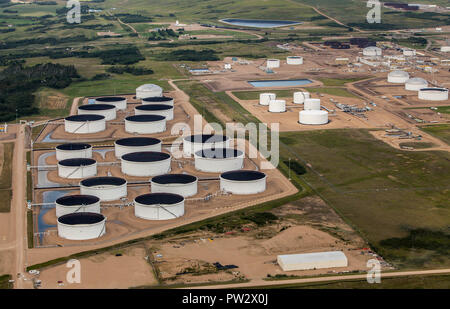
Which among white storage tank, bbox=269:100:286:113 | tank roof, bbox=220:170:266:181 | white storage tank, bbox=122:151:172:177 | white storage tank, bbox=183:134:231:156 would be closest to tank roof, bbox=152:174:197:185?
tank roof, bbox=220:170:266:181

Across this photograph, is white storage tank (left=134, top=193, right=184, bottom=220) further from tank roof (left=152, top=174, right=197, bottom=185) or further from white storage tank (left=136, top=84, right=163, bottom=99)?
white storage tank (left=136, top=84, right=163, bottom=99)

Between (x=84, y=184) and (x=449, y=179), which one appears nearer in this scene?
(x=84, y=184)

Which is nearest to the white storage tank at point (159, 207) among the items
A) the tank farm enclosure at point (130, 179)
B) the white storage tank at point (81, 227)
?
the tank farm enclosure at point (130, 179)

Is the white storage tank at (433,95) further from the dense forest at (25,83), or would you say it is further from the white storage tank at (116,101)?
the dense forest at (25,83)

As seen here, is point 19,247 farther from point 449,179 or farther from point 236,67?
point 236,67

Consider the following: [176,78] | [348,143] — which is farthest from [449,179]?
[176,78]

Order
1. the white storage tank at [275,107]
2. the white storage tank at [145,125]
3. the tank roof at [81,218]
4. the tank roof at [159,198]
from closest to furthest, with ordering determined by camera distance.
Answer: the tank roof at [81,218] < the tank roof at [159,198] < the white storage tank at [145,125] < the white storage tank at [275,107]

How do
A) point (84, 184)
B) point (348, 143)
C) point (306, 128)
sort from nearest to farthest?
Answer: point (84, 184)
point (348, 143)
point (306, 128)
